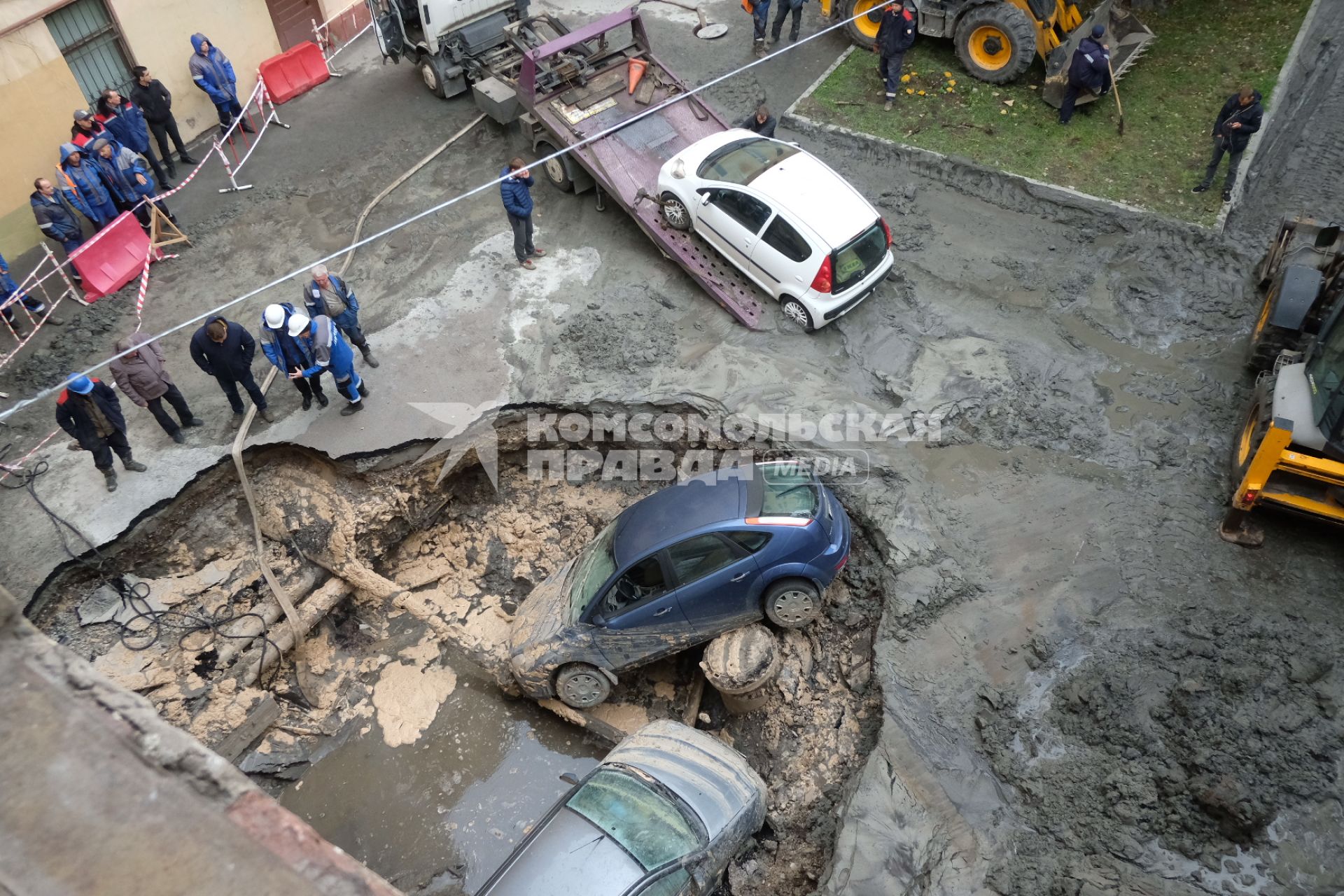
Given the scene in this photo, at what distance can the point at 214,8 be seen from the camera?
44.8 feet

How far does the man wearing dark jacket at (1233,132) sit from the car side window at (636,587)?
A: 907 centimetres

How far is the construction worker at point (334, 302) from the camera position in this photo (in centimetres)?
910

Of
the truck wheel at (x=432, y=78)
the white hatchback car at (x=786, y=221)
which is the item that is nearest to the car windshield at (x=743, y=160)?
the white hatchback car at (x=786, y=221)

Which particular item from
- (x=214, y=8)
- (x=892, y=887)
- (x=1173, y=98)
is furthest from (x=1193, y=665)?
(x=214, y=8)

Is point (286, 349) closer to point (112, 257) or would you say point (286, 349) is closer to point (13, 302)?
point (112, 257)

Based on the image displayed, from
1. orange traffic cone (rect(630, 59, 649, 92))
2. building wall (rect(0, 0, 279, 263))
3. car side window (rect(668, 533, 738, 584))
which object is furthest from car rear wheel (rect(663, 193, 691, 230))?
building wall (rect(0, 0, 279, 263))

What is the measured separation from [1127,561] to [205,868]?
23.6 ft

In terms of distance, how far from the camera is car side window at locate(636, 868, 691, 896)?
19.5ft

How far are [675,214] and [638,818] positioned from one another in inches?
280

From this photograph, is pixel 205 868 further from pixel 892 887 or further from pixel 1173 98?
pixel 1173 98

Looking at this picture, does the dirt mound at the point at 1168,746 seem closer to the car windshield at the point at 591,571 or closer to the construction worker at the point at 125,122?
the car windshield at the point at 591,571

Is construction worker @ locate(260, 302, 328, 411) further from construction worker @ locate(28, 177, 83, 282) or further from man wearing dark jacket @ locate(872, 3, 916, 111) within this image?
man wearing dark jacket @ locate(872, 3, 916, 111)

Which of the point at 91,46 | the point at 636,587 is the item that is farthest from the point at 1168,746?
the point at 91,46

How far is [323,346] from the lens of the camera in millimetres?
8633
